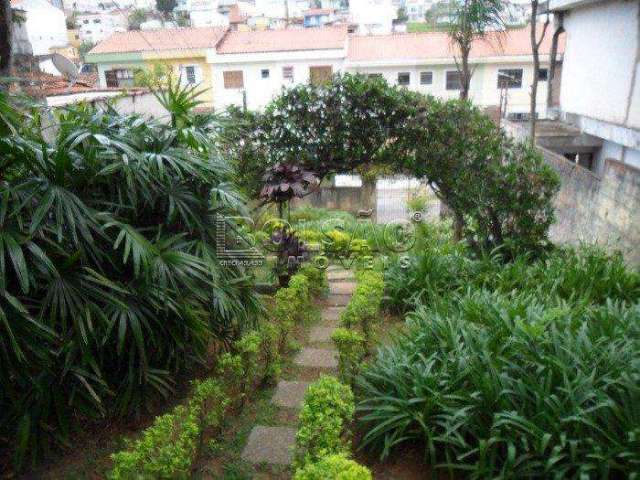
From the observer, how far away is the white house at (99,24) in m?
27.9

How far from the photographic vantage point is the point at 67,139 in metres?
3.04

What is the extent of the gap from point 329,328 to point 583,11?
26.4ft

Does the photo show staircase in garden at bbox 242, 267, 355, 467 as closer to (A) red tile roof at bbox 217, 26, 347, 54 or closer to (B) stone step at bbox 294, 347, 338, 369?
(B) stone step at bbox 294, 347, 338, 369

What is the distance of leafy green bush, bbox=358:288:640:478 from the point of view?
95.1 inches

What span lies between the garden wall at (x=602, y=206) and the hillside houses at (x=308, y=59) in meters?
12.5

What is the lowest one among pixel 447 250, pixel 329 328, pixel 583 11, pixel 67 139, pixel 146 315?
pixel 329 328

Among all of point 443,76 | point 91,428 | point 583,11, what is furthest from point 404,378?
point 443,76

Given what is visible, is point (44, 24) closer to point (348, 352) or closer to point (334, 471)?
point (348, 352)

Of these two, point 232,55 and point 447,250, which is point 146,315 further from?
point 232,55

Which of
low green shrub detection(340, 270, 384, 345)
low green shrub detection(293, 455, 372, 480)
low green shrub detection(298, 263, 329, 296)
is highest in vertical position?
low green shrub detection(293, 455, 372, 480)

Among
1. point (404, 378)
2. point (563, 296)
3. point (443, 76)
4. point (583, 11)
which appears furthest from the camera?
point (443, 76)

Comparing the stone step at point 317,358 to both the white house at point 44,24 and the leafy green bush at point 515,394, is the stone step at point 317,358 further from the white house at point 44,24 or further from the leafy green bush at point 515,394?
the white house at point 44,24

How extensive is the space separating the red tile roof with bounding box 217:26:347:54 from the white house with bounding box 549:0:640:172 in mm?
10795

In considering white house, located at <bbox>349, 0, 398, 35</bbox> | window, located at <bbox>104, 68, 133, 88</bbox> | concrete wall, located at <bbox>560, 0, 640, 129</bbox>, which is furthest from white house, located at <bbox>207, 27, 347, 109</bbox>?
white house, located at <bbox>349, 0, 398, 35</bbox>
